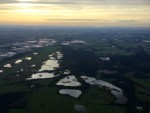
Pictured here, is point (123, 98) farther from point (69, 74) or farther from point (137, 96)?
point (69, 74)

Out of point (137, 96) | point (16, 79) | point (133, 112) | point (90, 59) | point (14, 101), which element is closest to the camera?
point (133, 112)

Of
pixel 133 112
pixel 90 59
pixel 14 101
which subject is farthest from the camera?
pixel 90 59

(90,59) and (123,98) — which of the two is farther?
(90,59)

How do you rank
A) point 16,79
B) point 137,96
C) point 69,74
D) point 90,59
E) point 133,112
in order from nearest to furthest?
point 133,112 < point 137,96 < point 16,79 < point 69,74 < point 90,59

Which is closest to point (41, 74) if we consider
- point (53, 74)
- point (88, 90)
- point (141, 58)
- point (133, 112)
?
point (53, 74)

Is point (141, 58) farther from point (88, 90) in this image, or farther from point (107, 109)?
point (107, 109)

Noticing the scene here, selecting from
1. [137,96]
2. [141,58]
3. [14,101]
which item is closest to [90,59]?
[141,58]

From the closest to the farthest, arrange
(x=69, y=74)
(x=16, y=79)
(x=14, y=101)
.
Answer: (x=14, y=101) < (x=16, y=79) < (x=69, y=74)

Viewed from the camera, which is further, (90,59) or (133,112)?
(90,59)
